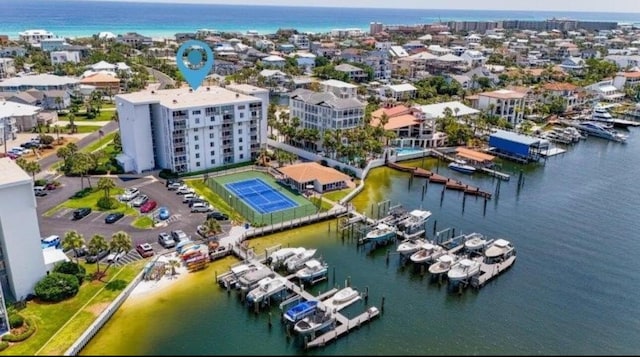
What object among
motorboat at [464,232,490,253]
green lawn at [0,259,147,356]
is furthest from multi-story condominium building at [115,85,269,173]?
motorboat at [464,232,490,253]

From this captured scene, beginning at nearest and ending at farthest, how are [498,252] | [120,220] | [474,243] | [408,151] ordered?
[498,252] → [474,243] → [120,220] → [408,151]

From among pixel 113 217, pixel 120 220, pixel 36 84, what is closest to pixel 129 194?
pixel 113 217

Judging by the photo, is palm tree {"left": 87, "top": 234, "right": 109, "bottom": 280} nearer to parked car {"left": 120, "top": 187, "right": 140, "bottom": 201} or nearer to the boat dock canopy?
parked car {"left": 120, "top": 187, "right": 140, "bottom": 201}

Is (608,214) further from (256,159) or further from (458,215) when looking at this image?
(256,159)

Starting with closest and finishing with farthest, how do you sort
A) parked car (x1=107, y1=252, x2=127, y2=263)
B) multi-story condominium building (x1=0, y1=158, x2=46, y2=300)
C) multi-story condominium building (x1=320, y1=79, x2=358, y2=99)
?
multi-story condominium building (x1=0, y1=158, x2=46, y2=300) → parked car (x1=107, y1=252, x2=127, y2=263) → multi-story condominium building (x1=320, y1=79, x2=358, y2=99)

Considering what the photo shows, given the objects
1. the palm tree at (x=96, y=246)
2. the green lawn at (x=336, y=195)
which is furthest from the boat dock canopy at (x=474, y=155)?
the palm tree at (x=96, y=246)

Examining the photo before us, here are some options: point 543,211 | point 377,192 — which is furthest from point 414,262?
point 543,211

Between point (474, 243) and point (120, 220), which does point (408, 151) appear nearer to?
point (474, 243)
